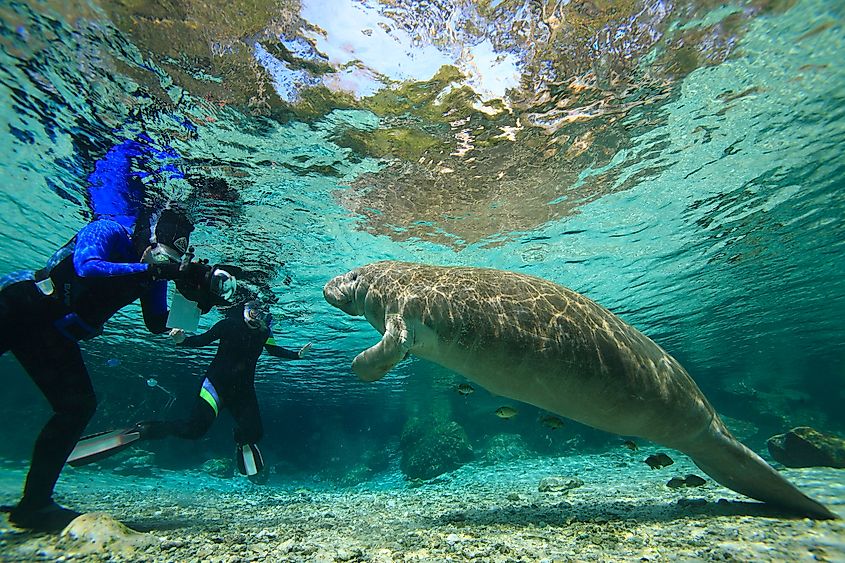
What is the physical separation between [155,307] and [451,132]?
630 cm

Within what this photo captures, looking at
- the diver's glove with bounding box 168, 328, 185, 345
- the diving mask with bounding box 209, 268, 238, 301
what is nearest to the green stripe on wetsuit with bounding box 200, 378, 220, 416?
the diver's glove with bounding box 168, 328, 185, 345

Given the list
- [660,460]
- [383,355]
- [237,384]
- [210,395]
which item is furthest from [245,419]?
[660,460]

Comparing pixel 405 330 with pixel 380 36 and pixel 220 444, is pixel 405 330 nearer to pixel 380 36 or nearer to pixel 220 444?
pixel 380 36

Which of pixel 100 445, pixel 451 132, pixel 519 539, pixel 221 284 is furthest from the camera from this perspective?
pixel 451 132

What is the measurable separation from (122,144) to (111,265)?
16.0 ft

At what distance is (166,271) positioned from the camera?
3.98m

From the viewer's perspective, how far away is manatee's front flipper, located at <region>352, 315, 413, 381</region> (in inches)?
173

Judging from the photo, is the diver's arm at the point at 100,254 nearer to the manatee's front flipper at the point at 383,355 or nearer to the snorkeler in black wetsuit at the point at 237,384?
the manatee's front flipper at the point at 383,355

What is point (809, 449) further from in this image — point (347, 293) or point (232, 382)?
point (232, 382)

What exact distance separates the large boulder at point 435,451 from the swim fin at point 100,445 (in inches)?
607

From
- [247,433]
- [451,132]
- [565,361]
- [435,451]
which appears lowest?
[435,451]

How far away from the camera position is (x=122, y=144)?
7.21 m

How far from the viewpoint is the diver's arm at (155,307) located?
5457 mm

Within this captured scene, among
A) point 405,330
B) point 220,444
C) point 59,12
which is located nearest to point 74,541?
point 405,330
